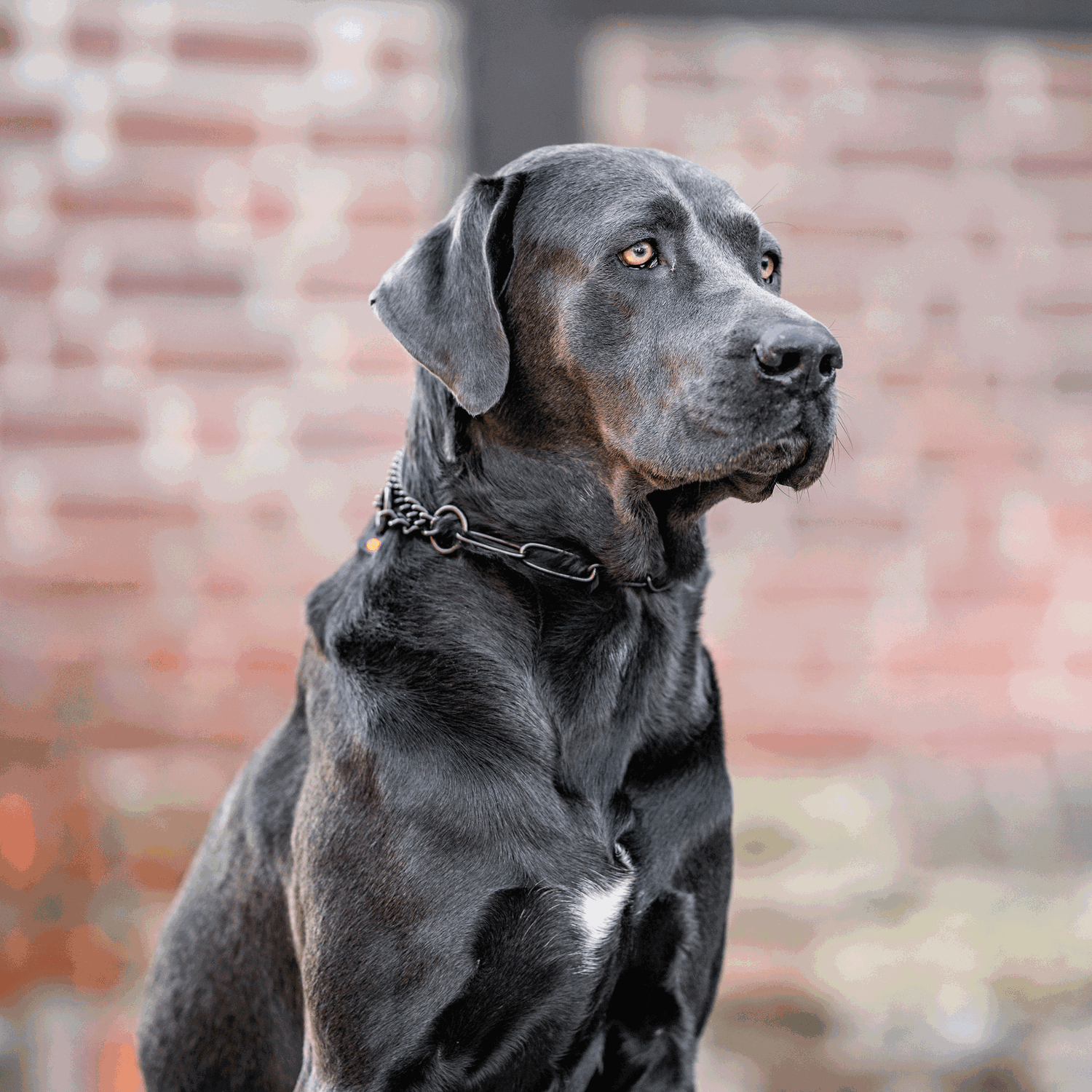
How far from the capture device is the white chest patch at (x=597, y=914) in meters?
1.78

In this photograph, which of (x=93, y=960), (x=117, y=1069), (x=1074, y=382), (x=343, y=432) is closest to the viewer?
(x=117, y=1069)

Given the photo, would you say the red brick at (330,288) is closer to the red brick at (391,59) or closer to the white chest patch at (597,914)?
the red brick at (391,59)

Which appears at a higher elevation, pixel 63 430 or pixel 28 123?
pixel 28 123

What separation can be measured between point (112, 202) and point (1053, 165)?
3449 mm

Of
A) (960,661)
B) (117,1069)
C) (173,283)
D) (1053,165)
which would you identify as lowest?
(117,1069)

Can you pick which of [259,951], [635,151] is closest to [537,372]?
[635,151]

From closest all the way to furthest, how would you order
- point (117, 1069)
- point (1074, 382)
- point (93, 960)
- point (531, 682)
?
point (531, 682) → point (117, 1069) → point (93, 960) → point (1074, 382)

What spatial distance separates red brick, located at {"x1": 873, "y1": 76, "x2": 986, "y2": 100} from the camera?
4.56 meters

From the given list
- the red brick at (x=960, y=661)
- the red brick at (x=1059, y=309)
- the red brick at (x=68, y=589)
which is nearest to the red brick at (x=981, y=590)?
the red brick at (x=960, y=661)

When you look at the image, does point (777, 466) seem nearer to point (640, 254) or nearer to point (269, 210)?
point (640, 254)

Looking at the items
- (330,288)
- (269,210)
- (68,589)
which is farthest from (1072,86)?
(68,589)

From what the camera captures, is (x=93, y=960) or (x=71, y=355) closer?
(x=93, y=960)

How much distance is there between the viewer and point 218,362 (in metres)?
4.29

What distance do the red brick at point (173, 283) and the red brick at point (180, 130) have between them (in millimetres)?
437
